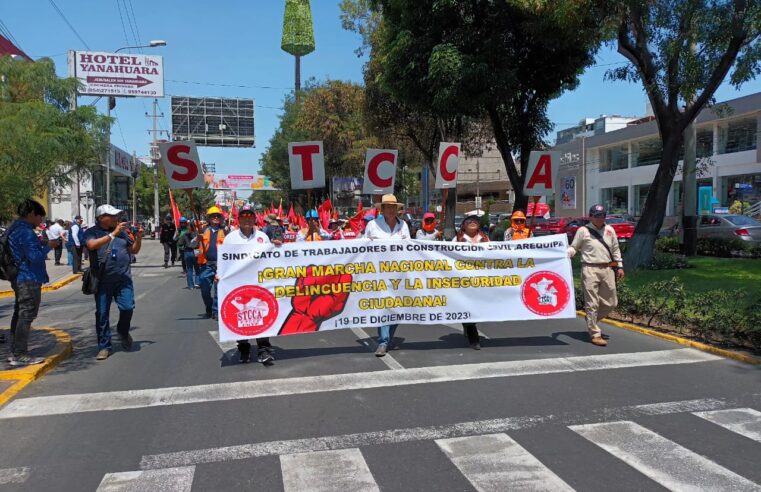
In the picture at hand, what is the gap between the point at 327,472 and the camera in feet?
12.9

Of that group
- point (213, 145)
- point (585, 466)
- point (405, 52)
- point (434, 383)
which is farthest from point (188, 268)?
point (213, 145)

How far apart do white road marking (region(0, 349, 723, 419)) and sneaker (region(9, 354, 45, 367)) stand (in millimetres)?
1117

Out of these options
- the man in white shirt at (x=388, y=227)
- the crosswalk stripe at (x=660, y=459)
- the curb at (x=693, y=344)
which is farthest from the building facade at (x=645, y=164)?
the crosswalk stripe at (x=660, y=459)

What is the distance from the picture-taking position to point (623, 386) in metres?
5.76

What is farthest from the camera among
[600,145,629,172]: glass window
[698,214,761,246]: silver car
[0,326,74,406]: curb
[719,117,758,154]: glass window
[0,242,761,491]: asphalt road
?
[600,145,629,172]: glass window

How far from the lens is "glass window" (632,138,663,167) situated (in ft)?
142

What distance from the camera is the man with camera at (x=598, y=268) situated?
7.62 m

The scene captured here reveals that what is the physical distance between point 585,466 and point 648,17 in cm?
1196

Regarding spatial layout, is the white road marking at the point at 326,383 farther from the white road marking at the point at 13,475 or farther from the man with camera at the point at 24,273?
the man with camera at the point at 24,273

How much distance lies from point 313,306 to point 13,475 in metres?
3.56

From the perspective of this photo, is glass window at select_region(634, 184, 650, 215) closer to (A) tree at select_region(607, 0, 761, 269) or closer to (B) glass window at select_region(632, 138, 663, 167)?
(B) glass window at select_region(632, 138, 663, 167)

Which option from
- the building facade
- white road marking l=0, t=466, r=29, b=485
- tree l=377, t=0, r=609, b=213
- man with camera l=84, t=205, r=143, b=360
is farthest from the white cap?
the building facade

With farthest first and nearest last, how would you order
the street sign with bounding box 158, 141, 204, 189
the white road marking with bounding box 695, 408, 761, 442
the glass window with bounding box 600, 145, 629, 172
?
the glass window with bounding box 600, 145, 629, 172 → the street sign with bounding box 158, 141, 204, 189 → the white road marking with bounding box 695, 408, 761, 442

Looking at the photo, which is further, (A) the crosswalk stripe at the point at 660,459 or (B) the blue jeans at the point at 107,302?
(B) the blue jeans at the point at 107,302
